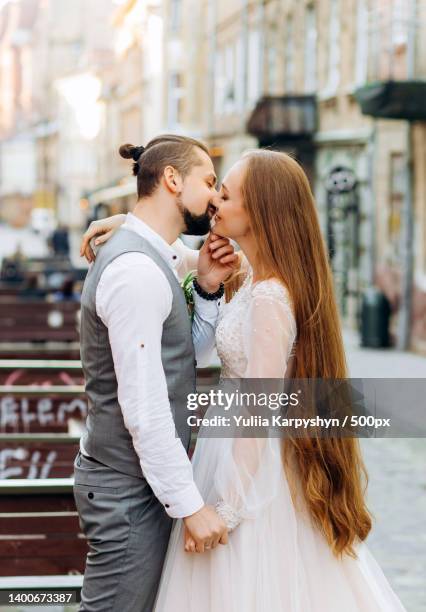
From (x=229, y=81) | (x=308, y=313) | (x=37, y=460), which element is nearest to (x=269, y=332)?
(x=308, y=313)

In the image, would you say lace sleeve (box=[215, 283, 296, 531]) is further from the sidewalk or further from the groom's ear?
the sidewalk

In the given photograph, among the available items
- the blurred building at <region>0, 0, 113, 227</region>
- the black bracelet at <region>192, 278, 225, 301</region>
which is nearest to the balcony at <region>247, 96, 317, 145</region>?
the black bracelet at <region>192, 278, 225, 301</region>

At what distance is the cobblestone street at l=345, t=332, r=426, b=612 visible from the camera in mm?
6191

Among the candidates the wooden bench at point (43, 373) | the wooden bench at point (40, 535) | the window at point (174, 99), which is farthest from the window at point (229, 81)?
the wooden bench at point (40, 535)

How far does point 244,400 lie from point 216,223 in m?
0.48

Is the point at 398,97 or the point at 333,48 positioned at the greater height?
the point at 333,48

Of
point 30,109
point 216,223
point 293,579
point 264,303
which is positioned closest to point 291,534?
point 293,579

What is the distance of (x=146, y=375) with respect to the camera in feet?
9.66

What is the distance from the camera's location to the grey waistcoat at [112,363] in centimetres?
306

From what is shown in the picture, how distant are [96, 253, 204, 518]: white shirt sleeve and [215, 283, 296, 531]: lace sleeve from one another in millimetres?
142

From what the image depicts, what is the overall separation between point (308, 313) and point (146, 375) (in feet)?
1.56

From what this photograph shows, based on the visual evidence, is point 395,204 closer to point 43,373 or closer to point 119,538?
point 43,373

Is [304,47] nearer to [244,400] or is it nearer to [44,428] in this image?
[44,428]

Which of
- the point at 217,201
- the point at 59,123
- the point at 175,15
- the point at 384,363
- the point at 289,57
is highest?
Result: the point at 175,15
